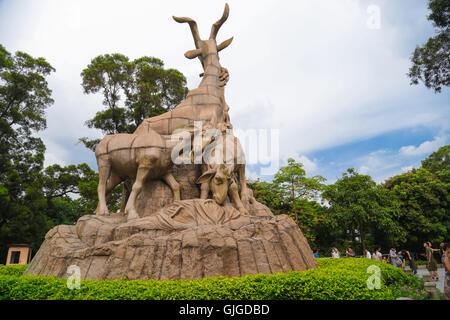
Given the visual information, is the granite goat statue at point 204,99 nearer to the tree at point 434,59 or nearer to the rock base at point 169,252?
the rock base at point 169,252

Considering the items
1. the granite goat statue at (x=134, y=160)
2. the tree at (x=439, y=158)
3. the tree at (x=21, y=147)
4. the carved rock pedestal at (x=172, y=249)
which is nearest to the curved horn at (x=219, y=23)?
the granite goat statue at (x=134, y=160)

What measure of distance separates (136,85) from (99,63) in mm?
2441

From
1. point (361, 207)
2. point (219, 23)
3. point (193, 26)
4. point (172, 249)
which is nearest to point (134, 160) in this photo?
point (172, 249)

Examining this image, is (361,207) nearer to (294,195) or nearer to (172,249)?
(294,195)

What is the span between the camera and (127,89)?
747 inches

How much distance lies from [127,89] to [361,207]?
652 inches

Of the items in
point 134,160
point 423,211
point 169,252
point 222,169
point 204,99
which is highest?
point 204,99

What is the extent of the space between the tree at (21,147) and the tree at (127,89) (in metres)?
2.61

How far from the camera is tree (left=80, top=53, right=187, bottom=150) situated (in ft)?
59.3

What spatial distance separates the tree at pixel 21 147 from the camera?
49.9 feet

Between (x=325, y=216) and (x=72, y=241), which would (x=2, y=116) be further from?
(x=325, y=216)

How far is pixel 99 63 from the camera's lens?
1802 centimetres
